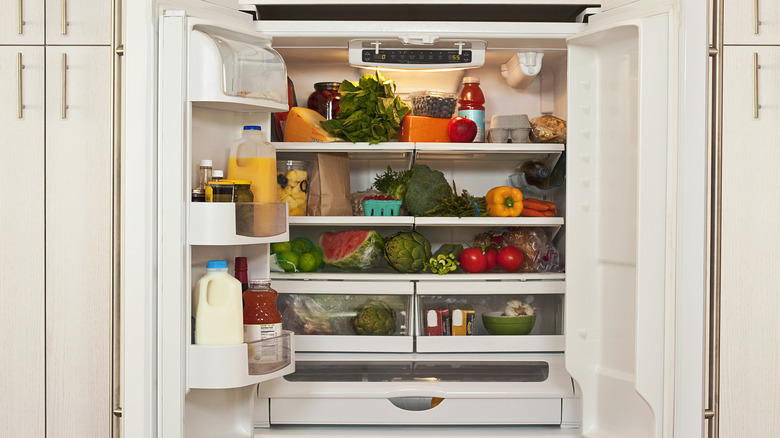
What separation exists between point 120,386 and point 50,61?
987 millimetres

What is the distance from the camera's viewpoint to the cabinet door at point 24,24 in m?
1.96

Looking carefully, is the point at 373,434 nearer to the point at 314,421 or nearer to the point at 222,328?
the point at 314,421

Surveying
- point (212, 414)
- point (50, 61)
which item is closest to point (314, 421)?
point (212, 414)

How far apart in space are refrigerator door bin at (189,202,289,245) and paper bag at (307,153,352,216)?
0.40 meters

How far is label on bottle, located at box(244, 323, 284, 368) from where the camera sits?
1.92 meters

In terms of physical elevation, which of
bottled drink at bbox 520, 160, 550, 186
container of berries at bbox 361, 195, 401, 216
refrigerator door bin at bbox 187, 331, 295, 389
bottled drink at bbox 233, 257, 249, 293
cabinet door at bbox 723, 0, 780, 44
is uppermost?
cabinet door at bbox 723, 0, 780, 44

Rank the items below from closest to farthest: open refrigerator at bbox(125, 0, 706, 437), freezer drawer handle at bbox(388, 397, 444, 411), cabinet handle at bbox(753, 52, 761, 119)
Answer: open refrigerator at bbox(125, 0, 706, 437) < cabinet handle at bbox(753, 52, 761, 119) < freezer drawer handle at bbox(388, 397, 444, 411)

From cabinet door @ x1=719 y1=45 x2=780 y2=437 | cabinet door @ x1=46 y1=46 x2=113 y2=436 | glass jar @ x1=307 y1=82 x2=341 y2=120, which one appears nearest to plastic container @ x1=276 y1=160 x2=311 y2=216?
glass jar @ x1=307 y1=82 x2=341 y2=120

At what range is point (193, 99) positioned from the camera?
178cm

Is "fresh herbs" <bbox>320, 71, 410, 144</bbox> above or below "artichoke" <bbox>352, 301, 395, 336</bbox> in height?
above

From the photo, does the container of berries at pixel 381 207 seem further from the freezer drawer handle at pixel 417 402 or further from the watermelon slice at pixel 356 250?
the freezer drawer handle at pixel 417 402

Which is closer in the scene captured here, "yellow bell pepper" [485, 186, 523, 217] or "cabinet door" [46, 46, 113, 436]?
"cabinet door" [46, 46, 113, 436]

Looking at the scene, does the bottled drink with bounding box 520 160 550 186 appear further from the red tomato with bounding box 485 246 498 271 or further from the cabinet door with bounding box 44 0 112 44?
the cabinet door with bounding box 44 0 112 44

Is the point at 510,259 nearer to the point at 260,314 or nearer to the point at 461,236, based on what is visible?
the point at 461,236
